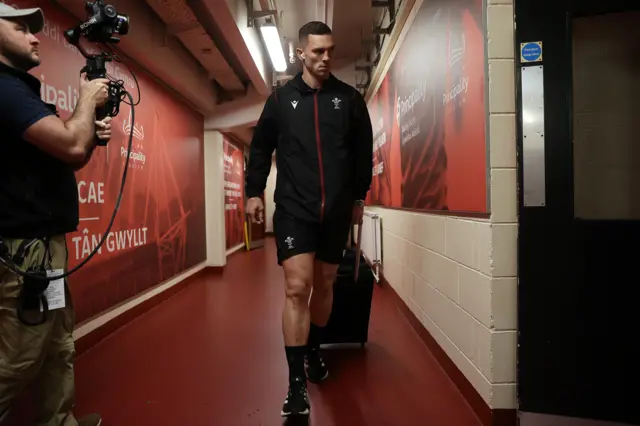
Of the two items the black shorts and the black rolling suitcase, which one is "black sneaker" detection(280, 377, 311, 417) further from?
the black rolling suitcase

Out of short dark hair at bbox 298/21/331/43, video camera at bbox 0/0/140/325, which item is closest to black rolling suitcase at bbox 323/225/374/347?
short dark hair at bbox 298/21/331/43

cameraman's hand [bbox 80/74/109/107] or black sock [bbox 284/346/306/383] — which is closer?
cameraman's hand [bbox 80/74/109/107]

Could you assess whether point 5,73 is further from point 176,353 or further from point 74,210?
point 176,353

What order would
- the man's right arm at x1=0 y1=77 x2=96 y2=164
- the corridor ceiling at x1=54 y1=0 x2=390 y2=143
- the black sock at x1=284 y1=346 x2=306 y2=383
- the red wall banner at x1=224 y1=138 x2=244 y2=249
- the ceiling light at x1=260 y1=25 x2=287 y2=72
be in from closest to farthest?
the man's right arm at x1=0 y1=77 x2=96 y2=164 → the black sock at x1=284 y1=346 x2=306 y2=383 → the corridor ceiling at x1=54 y1=0 x2=390 y2=143 → the ceiling light at x1=260 y1=25 x2=287 y2=72 → the red wall banner at x1=224 y1=138 x2=244 y2=249

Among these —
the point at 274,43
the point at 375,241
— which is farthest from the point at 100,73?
the point at 375,241

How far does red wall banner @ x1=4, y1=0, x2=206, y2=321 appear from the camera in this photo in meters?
2.30

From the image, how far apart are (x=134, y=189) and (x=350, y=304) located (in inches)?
81.0

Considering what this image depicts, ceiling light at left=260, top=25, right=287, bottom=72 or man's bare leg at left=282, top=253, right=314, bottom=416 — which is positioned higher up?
ceiling light at left=260, top=25, right=287, bottom=72

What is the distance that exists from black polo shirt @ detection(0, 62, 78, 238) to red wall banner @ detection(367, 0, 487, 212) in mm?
1427

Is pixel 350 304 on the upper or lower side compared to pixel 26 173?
lower

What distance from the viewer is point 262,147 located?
5.79 ft

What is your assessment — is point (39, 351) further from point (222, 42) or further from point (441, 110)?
point (222, 42)

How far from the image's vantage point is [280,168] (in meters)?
1.69

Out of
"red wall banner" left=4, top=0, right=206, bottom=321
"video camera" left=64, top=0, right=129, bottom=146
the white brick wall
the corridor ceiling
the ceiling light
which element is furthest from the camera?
the ceiling light
